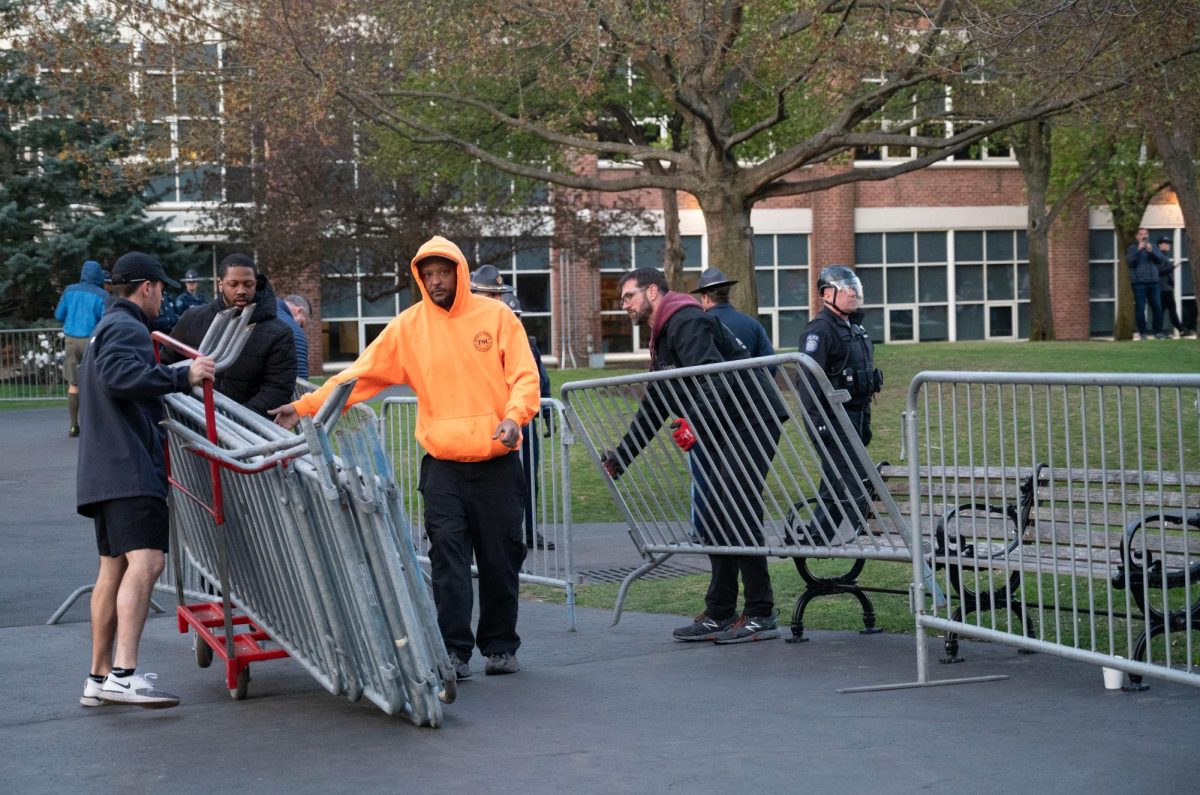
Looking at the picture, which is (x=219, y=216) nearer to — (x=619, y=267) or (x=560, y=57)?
(x=619, y=267)

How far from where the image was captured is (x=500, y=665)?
24.0ft

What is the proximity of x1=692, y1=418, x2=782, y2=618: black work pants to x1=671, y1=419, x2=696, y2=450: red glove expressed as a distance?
0.18ft

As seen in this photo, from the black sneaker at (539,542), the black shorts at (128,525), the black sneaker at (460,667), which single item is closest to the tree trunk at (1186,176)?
→ the black sneaker at (539,542)

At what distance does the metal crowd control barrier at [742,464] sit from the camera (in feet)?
23.5

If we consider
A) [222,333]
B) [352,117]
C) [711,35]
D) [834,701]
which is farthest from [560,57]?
[834,701]

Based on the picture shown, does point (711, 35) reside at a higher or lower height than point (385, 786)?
Result: higher

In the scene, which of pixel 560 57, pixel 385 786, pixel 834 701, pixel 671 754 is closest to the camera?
pixel 385 786

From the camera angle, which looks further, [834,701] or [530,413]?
[530,413]

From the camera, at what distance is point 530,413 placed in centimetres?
709

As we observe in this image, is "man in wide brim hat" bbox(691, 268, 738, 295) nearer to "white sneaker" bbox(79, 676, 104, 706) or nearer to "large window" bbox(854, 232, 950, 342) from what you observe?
"white sneaker" bbox(79, 676, 104, 706)

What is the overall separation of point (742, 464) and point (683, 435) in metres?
0.34

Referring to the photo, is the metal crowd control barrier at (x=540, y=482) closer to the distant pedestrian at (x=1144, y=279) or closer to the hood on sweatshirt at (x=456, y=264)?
the hood on sweatshirt at (x=456, y=264)

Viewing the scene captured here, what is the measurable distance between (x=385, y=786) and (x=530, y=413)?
2216 millimetres

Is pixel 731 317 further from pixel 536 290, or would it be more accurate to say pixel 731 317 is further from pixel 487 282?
pixel 536 290
